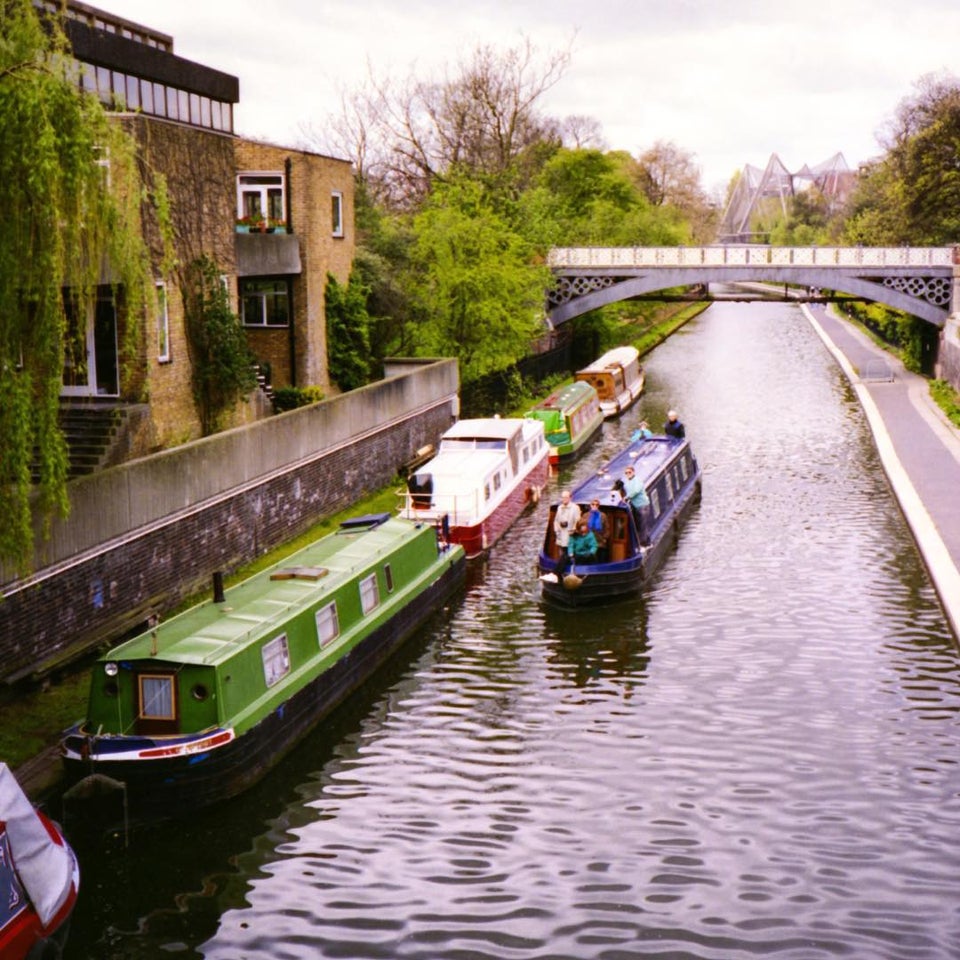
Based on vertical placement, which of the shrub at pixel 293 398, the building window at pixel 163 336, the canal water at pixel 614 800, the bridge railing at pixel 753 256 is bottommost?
the canal water at pixel 614 800

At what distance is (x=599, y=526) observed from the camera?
22875 mm

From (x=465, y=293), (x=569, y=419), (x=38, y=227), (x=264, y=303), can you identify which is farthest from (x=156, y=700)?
(x=465, y=293)

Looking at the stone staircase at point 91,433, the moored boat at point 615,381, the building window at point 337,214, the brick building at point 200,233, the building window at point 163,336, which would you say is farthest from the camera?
the moored boat at point 615,381

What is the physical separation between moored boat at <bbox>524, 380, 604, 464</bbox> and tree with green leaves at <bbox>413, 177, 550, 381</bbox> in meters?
3.06

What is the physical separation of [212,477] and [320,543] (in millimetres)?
2558

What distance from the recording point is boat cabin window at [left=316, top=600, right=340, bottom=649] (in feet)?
57.7

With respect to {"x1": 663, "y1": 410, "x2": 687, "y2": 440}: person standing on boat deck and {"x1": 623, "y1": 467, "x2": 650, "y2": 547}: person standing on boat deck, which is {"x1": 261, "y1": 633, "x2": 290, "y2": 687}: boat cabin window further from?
{"x1": 663, "y1": 410, "x2": 687, "y2": 440}: person standing on boat deck

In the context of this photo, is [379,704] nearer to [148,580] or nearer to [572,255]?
[148,580]

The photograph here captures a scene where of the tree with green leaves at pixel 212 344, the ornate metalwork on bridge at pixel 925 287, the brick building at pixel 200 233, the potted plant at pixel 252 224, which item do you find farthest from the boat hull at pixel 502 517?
the ornate metalwork on bridge at pixel 925 287

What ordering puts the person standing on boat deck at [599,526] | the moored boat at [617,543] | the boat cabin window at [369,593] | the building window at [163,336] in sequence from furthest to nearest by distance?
the building window at [163,336], the person standing on boat deck at [599,526], the moored boat at [617,543], the boat cabin window at [369,593]

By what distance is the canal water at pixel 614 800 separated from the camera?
12508 mm

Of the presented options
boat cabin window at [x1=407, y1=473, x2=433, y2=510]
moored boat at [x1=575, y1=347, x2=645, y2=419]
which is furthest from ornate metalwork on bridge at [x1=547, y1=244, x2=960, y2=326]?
boat cabin window at [x1=407, y1=473, x2=433, y2=510]

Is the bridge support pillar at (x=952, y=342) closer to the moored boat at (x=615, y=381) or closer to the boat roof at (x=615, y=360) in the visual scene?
the moored boat at (x=615, y=381)

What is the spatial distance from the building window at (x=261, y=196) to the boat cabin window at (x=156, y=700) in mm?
19001
